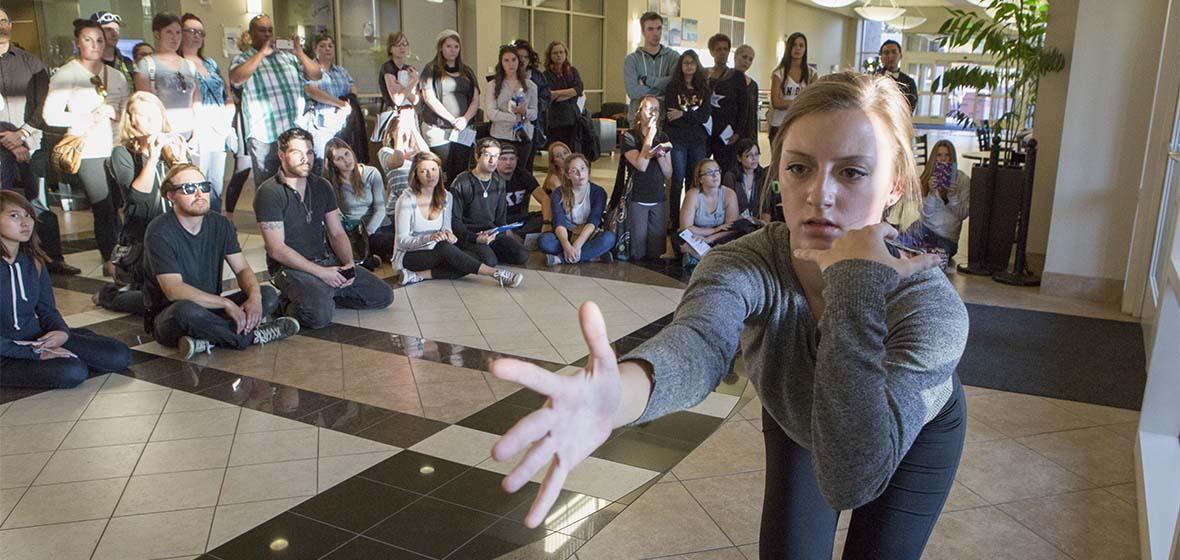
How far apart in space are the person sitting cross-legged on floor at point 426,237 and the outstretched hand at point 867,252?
5046 mm

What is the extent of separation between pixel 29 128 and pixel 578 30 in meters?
11.0

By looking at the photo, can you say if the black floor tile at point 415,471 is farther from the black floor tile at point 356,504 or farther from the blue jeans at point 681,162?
the blue jeans at point 681,162

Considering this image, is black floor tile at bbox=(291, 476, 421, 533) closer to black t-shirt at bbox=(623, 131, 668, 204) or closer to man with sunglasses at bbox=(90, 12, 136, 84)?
black t-shirt at bbox=(623, 131, 668, 204)

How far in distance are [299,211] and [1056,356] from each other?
4.34 metres

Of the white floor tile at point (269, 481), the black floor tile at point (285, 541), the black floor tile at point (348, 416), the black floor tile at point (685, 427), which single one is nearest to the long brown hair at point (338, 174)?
the black floor tile at point (348, 416)

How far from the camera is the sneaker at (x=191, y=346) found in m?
4.50

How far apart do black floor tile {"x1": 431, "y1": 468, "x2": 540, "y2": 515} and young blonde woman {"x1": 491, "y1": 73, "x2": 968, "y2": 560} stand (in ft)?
4.85

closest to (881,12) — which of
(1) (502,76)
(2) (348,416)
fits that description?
(1) (502,76)

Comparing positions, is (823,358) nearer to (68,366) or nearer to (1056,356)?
(68,366)

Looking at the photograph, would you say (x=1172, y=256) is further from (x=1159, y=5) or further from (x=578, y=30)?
(x=578, y=30)

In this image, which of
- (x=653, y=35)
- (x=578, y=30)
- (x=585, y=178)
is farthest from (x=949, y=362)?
(x=578, y=30)

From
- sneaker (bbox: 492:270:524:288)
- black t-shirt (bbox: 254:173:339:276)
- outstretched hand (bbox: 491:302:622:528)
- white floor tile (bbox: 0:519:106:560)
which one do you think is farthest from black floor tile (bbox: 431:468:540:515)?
sneaker (bbox: 492:270:524:288)

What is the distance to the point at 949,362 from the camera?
1261 mm

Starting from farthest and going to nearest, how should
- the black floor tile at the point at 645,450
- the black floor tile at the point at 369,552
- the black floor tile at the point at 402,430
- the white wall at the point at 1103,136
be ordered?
the white wall at the point at 1103,136, the black floor tile at the point at 402,430, the black floor tile at the point at 645,450, the black floor tile at the point at 369,552
